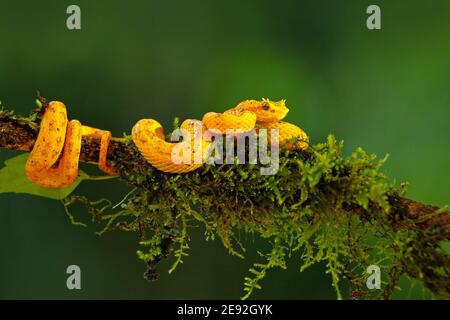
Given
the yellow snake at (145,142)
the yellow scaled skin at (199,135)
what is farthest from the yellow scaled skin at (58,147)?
the yellow scaled skin at (199,135)

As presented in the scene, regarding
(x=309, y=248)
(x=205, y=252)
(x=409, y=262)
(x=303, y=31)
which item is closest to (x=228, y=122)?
(x=309, y=248)

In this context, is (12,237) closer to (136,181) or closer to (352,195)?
(136,181)

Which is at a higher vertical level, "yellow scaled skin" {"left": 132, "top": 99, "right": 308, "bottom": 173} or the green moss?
"yellow scaled skin" {"left": 132, "top": 99, "right": 308, "bottom": 173}

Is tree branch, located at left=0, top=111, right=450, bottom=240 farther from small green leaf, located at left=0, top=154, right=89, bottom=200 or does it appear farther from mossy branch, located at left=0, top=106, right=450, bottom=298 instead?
small green leaf, located at left=0, top=154, right=89, bottom=200

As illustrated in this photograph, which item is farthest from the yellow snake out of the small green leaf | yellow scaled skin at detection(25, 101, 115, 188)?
the small green leaf

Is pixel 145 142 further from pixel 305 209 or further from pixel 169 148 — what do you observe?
pixel 305 209
